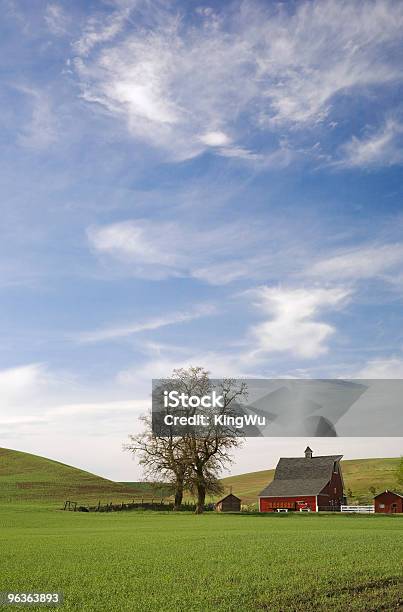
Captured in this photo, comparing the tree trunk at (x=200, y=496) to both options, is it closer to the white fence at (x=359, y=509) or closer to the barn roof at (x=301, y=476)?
Answer: the white fence at (x=359, y=509)

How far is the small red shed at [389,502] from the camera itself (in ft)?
314

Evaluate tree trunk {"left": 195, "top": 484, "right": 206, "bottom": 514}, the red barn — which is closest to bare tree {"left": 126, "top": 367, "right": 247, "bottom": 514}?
tree trunk {"left": 195, "top": 484, "right": 206, "bottom": 514}

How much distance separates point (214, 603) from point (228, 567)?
13.6 feet

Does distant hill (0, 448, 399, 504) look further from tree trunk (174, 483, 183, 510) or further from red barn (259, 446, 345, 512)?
red barn (259, 446, 345, 512)

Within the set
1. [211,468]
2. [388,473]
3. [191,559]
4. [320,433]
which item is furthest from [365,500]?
[191,559]

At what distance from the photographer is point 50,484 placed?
109750mm

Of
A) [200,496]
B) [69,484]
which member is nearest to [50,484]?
[69,484]

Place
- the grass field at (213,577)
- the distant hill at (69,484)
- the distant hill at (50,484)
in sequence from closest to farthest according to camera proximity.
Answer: the grass field at (213,577) < the distant hill at (50,484) < the distant hill at (69,484)

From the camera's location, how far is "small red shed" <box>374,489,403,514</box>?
9581 centimetres

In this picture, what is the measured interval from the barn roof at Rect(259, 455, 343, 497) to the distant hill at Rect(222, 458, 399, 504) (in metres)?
21.0

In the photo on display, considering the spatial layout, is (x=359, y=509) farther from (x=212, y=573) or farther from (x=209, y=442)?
(x=212, y=573)

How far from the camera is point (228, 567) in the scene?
16.8 m

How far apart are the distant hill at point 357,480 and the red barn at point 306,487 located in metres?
21.1

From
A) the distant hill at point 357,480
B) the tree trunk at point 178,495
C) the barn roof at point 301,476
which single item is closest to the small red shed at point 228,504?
the barn roof at point 301,476
